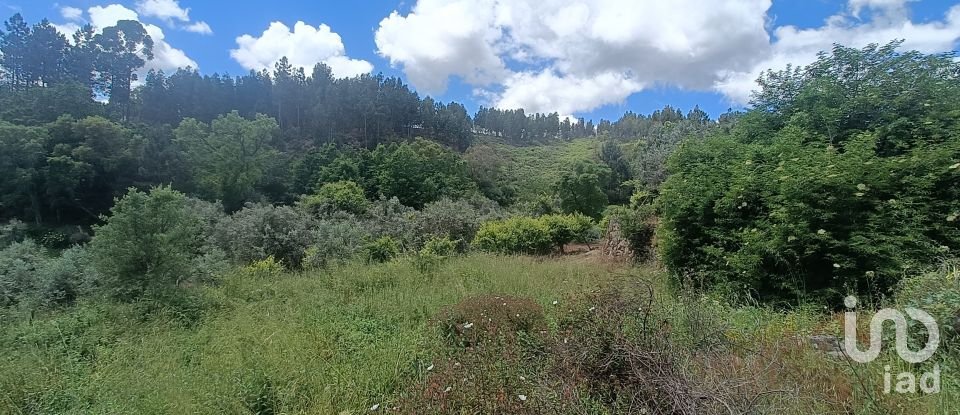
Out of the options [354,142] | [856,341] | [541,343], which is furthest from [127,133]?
[856,341]

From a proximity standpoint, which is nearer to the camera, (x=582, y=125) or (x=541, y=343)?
(x=541, y=343)

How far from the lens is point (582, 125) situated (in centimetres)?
7194

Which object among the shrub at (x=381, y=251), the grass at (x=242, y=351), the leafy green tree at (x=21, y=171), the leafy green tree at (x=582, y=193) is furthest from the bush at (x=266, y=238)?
the leafy green tree at (x=21, y=171)

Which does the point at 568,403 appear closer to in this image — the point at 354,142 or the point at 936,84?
the point at 936,84

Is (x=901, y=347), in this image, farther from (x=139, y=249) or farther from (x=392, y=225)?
(x=392, y=225)

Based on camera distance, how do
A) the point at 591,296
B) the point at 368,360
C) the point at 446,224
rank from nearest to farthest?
the point at 368,360 → the point at 591,296 → the point at 446,224

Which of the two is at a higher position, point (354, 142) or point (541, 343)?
point (354, 142)

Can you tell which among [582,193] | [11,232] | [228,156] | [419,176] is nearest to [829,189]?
[582,193]

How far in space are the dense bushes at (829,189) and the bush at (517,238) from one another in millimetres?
5872

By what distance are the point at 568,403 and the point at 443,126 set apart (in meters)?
46.9

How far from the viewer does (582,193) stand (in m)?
22.4

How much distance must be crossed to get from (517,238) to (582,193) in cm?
1147

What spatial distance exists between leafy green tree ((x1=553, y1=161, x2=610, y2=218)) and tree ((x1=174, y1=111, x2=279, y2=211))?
22153mm

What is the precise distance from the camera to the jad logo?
2.20m
